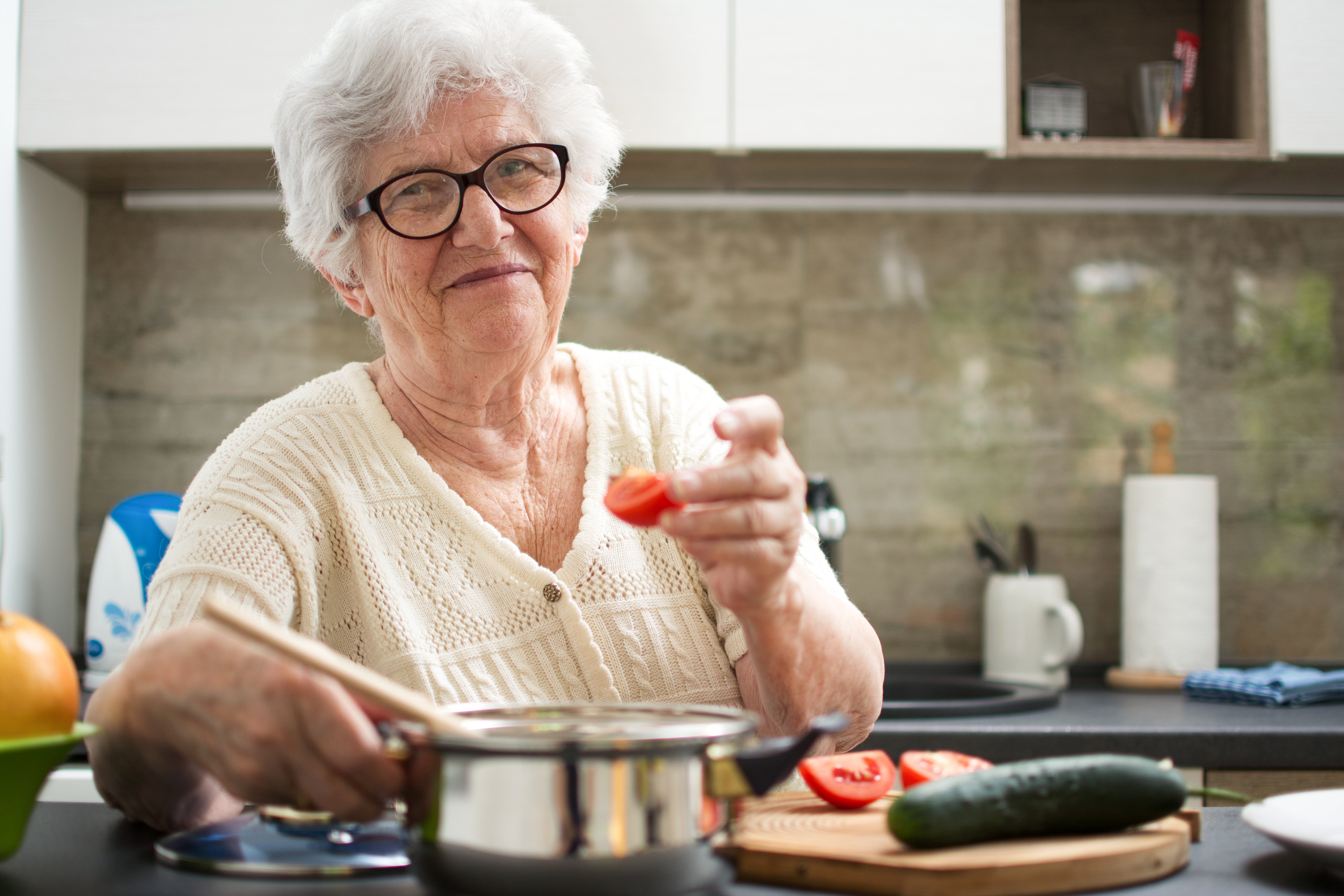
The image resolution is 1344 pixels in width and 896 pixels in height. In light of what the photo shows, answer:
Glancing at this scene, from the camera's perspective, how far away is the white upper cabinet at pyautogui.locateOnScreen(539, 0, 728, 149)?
76.6 inches

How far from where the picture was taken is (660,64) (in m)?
1.95

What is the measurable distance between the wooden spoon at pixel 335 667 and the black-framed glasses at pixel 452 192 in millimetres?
652

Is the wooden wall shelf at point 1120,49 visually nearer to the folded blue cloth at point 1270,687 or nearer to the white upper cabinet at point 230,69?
the white upper cabinet at point 230,69

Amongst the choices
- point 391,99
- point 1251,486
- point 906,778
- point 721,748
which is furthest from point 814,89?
point 721,748

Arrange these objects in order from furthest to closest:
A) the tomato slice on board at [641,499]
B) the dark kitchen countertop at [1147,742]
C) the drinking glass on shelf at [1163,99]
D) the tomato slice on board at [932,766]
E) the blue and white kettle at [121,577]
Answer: the drinking glass on shelf at [1163,99], the blue and white kettle at [121,577], the dark kitchen countertop at [1147,742], the tomato slice on board at [932,766], the tomato slice on board at [641,499]

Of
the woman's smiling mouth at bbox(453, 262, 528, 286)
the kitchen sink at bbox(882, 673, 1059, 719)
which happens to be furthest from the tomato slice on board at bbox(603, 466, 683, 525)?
the kitchen sink at bbox(882, 673, 1059, 719)

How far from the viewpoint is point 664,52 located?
196 centimetres

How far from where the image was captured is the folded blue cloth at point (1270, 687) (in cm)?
180

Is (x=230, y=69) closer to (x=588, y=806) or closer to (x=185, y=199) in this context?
(x=185, y=199)

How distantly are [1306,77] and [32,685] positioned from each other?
83.3 inches

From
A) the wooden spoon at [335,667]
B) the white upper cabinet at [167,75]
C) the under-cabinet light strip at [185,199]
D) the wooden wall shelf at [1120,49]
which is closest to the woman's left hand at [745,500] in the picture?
the wooden spoon at [335,667]

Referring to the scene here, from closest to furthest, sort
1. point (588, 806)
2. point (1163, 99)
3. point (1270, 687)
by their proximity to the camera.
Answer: point (588, 806)
point (1270, 687)
point (1163, 99)

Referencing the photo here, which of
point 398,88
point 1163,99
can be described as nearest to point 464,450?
point 398,88

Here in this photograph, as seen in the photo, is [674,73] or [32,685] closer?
[32,685]
